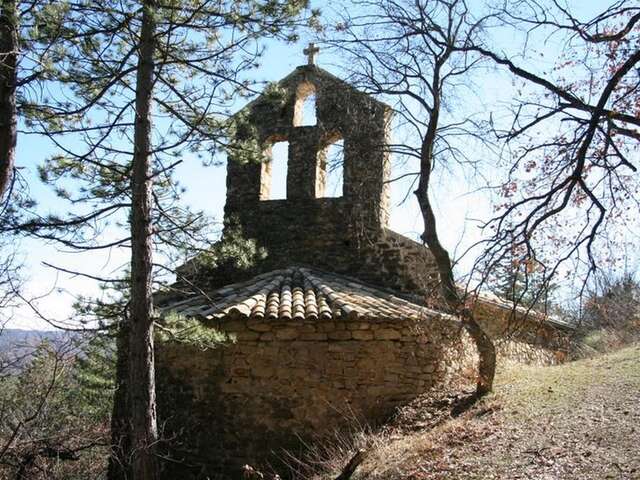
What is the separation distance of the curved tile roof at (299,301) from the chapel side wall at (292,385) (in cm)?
24

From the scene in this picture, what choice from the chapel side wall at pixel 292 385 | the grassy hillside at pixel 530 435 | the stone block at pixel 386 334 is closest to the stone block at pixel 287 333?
the chapel side wall at pixel 292 385

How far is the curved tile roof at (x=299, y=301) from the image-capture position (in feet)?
26.3

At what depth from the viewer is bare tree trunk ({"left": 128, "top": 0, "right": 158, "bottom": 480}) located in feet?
20.7

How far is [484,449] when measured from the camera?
19.1ft

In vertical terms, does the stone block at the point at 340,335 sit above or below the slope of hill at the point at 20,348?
above

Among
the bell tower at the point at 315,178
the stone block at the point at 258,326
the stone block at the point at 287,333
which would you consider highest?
the bell tower at the point at 315,178

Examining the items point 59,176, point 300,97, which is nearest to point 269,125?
point 300,97

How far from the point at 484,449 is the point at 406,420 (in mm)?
2038

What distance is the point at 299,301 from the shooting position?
864 centimetres

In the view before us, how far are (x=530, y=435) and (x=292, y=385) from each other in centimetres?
338

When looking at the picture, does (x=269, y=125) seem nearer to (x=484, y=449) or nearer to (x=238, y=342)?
(x=238, y=342)

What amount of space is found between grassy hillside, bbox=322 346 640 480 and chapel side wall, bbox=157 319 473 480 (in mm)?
647

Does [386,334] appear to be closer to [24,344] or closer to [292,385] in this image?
[292,385]

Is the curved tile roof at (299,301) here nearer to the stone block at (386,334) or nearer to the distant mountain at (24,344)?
the stone block at (386,334)
